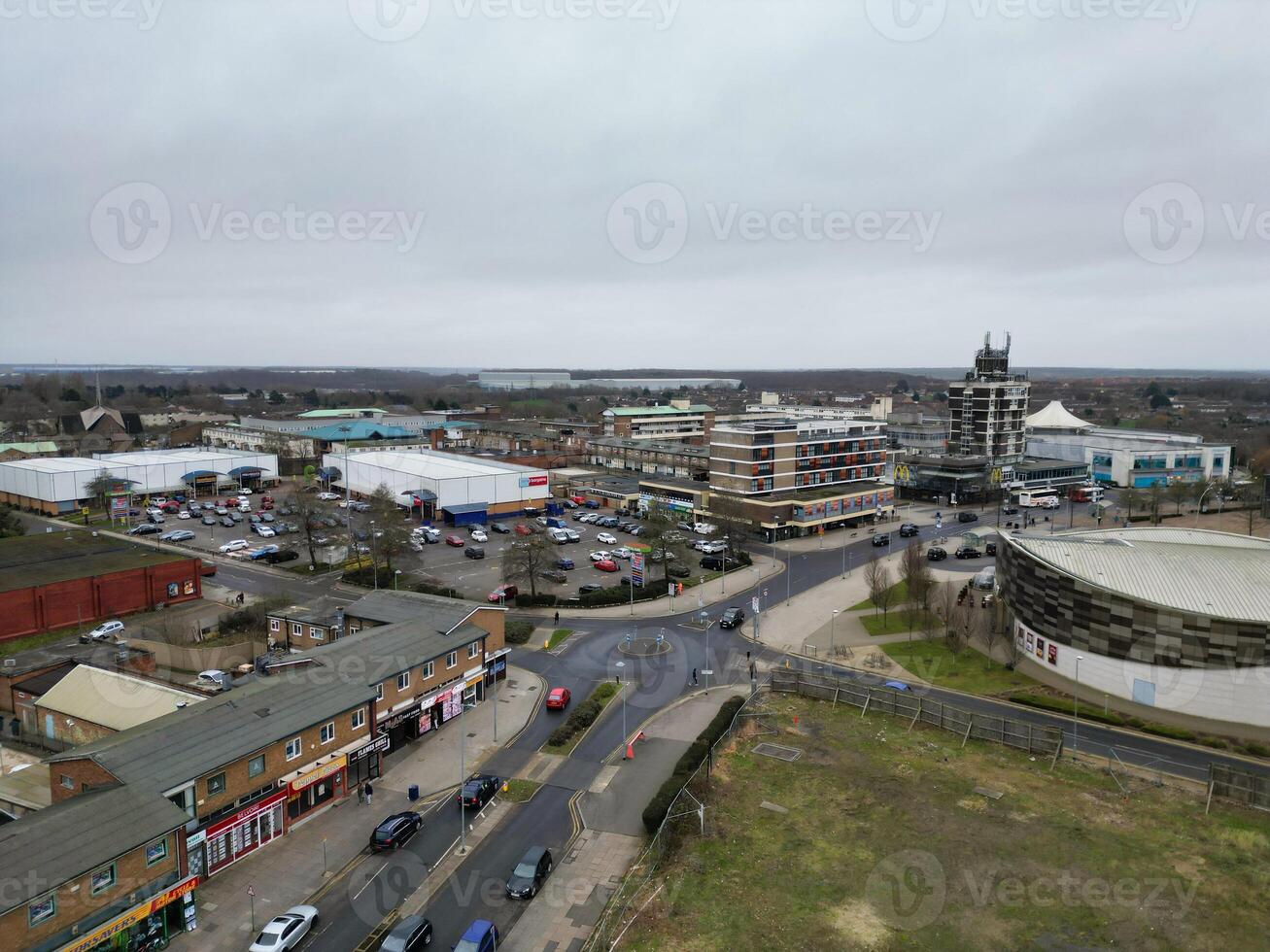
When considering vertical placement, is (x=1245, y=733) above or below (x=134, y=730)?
below

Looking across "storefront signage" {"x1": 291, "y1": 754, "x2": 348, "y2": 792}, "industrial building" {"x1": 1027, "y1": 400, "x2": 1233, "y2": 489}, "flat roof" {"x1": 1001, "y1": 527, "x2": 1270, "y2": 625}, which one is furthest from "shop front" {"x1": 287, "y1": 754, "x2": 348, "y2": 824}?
"industrial building" {"x1": 1027, "y1": 400, "x2": 1233, "y2": 489}

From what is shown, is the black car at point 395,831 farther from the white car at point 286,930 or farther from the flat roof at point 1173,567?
the flat roof at point 1173,567

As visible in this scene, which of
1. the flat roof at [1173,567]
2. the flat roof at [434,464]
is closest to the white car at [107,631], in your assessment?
the flat roof at [434,464]

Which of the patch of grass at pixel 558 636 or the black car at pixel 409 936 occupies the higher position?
the black car at pixel 409 936

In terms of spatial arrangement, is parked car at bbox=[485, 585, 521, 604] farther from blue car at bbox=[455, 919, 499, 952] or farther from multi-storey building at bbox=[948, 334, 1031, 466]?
multi-storey building at bbox=[948, 334, 1031, 466]

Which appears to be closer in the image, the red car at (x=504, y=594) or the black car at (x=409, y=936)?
the black car at (x=409, y=936)

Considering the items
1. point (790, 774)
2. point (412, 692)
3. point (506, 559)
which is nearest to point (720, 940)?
point (790, 774)

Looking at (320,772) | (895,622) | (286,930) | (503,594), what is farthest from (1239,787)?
(503,594)

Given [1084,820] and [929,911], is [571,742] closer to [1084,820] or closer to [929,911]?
[929,911]
